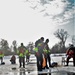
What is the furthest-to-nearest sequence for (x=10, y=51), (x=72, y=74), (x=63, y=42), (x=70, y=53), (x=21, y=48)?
(x=10, y=51) → (x=63, y=42) → (x=21, y=48) → (x=70, y=53) → (x=72, y=74)

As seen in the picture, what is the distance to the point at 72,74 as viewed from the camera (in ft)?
35.1

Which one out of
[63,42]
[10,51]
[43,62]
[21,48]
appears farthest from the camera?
[10,51]

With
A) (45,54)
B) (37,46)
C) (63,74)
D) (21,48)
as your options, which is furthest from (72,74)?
(21,48)

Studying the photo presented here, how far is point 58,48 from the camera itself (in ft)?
229

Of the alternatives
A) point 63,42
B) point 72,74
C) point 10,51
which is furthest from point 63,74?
point 10,51

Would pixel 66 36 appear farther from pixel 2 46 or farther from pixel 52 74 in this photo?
pixel 52 74

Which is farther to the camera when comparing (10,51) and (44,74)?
(10,51)

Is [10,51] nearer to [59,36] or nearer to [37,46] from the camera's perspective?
[59,36]

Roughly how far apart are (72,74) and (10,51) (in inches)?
2773

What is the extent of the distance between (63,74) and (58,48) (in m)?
59.2

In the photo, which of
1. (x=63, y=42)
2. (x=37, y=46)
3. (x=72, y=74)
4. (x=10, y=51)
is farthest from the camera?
(x=10, y=51)

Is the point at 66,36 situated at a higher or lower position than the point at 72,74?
higher

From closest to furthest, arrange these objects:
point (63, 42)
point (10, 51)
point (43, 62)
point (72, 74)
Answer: point (72, 74)
point (43, 62)
point (63, 42)
point (10, 51)

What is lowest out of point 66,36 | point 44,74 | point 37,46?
point 44,74
